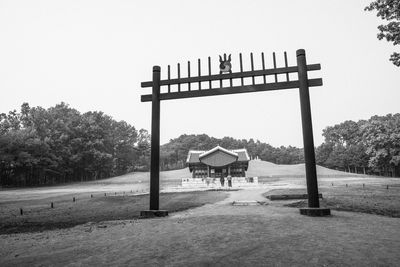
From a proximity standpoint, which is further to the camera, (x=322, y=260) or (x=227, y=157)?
(x=227, y=157)

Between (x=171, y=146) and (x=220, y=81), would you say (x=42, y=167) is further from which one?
(x=171, y=146)

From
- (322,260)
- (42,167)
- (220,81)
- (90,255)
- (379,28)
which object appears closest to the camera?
(322,260)

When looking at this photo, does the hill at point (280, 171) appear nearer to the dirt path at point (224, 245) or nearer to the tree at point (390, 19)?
the tree at point (390, 19)

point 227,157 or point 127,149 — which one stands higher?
point 127,149

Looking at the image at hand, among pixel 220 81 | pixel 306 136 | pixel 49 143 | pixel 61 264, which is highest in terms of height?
pixel 49 143

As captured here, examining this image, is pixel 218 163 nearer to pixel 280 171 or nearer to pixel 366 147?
pixel 280 171

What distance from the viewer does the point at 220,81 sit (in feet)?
28.8

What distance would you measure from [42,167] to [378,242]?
5571 centimetres

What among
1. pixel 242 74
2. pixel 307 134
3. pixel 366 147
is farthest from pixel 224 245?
pixel 366 147

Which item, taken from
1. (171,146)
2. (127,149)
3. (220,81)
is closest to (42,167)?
(127,149)

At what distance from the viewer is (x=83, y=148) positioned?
57438 mm

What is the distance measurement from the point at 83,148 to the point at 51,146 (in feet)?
23.5

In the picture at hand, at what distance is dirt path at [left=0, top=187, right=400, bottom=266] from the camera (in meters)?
3.99

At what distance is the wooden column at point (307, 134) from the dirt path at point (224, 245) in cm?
93
